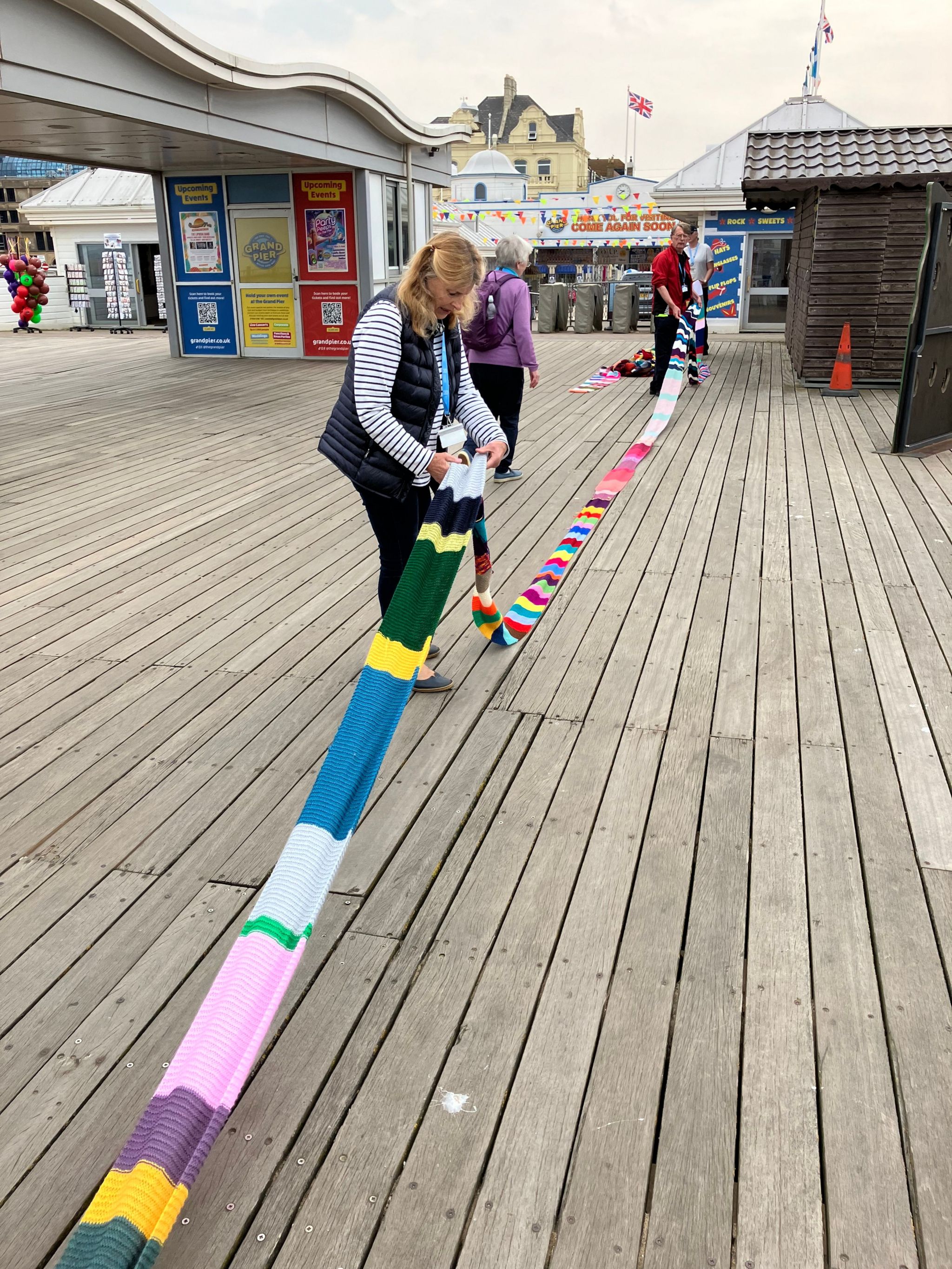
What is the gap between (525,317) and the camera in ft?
22.6

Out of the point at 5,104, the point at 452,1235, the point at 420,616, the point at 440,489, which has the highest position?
the point at 5,104

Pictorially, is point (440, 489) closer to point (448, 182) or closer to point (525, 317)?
point (525, 317)

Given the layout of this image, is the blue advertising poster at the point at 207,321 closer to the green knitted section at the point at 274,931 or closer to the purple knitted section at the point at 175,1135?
the green knitted section at the point at 274,931

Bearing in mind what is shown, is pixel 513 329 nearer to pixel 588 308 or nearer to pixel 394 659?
pixel 394 659

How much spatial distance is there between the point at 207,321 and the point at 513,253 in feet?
35.0

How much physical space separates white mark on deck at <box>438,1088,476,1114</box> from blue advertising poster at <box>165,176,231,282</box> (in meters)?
15.3

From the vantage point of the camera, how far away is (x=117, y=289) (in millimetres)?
22844

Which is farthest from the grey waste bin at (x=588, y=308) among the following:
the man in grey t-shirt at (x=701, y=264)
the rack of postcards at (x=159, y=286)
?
the rack of postcards at (x=159, y=286)

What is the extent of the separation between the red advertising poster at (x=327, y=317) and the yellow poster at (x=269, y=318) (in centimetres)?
20

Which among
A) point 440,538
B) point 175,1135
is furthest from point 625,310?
point 175,1135

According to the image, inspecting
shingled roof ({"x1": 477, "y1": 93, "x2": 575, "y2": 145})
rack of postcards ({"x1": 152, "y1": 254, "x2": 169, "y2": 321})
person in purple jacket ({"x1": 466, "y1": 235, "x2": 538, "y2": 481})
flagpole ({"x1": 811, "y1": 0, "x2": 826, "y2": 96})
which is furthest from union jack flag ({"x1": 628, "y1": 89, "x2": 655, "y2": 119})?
shingled roof ({"x1": 477, "y1": 93, "x2": 575, "y2": 145})

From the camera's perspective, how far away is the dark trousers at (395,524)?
360 centimetres

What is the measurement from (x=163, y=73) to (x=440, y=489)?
913cm

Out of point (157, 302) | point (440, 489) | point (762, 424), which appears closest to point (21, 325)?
point (157, 302)
